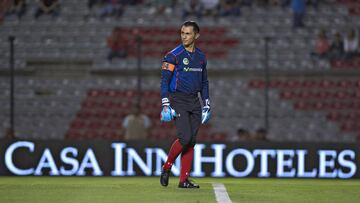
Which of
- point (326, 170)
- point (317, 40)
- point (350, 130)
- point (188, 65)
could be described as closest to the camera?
point (188, 65)

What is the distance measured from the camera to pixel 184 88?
11.1m

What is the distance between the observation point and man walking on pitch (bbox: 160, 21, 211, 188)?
1098cm

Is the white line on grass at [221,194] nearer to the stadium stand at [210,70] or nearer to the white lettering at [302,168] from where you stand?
the white lettering at [302,168]

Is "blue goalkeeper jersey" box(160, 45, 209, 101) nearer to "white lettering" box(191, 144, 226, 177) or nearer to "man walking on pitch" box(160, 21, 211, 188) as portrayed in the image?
"man walking on pitch" box(160, 21, 211, 188)

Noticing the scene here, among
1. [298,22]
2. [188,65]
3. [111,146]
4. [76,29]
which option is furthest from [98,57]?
[188,65]

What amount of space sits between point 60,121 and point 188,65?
12.2 m

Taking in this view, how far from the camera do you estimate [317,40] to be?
2408 centimetres

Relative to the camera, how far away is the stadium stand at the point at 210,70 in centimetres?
2250

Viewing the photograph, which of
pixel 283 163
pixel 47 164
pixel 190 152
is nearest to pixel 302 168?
pixel 283 163

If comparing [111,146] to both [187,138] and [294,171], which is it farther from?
[187,138]

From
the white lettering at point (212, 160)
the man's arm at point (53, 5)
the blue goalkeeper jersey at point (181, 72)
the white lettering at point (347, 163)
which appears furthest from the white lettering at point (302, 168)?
the man's arm at point (53, 5)

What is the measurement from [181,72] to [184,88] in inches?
7.4

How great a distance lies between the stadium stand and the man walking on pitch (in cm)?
1094

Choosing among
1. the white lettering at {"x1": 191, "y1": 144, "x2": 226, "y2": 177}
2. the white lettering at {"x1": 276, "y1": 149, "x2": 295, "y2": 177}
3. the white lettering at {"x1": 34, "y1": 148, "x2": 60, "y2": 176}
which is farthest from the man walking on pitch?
the white lettering at {"x1": 34, "y1": 148, "x2": 60, "y2": 176}
